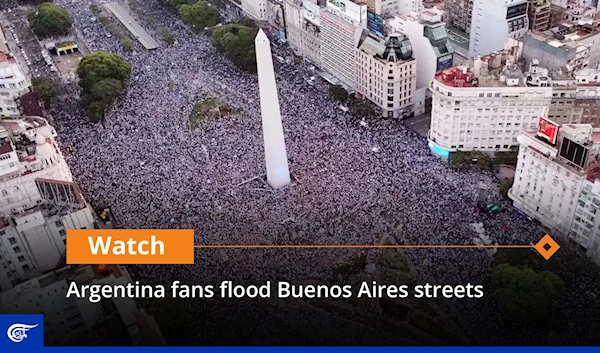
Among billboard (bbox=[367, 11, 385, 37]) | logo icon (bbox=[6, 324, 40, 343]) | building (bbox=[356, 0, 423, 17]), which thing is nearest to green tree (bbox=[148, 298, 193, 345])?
logo icon (bbox=[6, 324, 40, 343])

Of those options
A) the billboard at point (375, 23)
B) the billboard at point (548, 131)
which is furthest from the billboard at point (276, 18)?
the billboard at point (548, 131)

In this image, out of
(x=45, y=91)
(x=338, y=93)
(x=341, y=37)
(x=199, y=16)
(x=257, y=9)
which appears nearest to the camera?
(x=338, y=93)

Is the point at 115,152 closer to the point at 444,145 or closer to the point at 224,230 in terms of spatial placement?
the point at 224,230

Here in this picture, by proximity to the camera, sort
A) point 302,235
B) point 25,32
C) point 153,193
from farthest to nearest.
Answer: point 25,32
point 153,193
point 302,235

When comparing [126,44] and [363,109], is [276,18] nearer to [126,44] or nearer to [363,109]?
[126,44]

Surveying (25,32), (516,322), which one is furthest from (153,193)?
(25,32)

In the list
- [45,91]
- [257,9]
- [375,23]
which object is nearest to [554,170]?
[375,23]

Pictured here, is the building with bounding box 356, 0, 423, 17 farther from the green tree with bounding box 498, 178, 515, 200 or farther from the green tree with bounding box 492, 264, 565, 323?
the green tree with bounding box 492, 264, 565, 323
